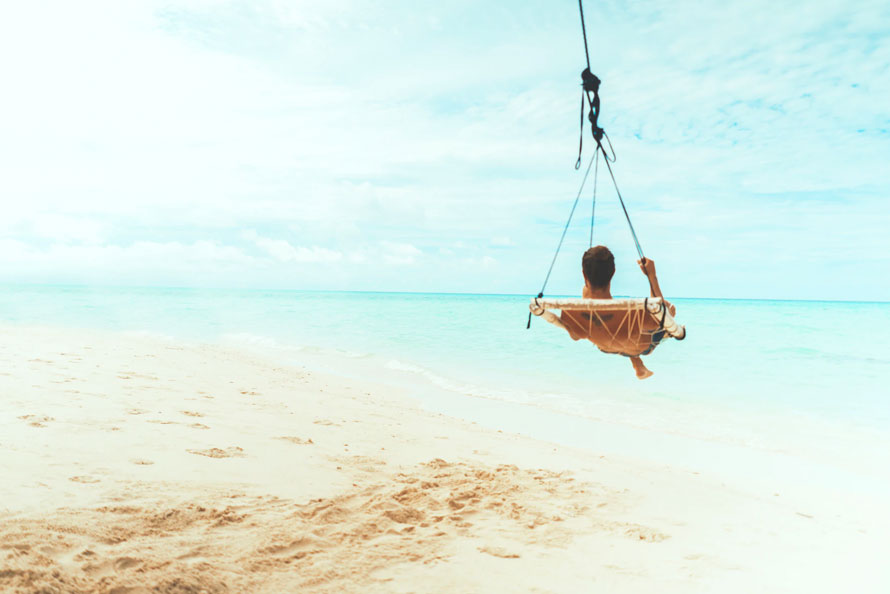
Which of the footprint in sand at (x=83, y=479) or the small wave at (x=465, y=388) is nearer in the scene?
the footprint in sand at (x=83, y=479)

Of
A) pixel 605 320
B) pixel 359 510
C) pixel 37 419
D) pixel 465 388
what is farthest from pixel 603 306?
pixel 465 388

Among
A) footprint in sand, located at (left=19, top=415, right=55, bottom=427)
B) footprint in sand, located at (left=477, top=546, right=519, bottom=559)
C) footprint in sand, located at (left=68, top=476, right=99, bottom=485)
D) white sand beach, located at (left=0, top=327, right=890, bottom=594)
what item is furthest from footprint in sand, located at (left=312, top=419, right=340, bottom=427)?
footprint in sand, located at (left=477, top=546, right=519, bottom=559)

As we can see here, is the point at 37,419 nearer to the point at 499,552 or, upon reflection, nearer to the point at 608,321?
the point at 499,552

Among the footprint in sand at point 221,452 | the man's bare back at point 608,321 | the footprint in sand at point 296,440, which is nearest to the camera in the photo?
the man's bare back at point 608,321

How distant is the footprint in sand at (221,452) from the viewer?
5.67 metres

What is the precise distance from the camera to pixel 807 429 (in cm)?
1086

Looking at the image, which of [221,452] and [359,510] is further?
[221,452]

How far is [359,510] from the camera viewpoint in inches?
188

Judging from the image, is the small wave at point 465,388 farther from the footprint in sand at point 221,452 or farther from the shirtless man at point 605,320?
the shirtless man at point 605,320

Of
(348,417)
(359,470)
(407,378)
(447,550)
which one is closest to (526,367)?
(407,378)

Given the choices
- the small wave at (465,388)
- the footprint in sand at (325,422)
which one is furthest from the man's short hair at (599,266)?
the small wave at (465,388)

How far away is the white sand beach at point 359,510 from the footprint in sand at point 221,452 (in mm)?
31

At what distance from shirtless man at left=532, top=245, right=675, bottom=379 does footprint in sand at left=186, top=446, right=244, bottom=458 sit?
349cm

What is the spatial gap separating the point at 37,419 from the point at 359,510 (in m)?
3.80
